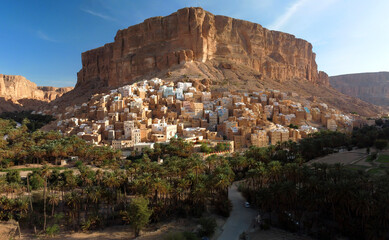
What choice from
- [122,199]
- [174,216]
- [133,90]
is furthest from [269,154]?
[133,90]

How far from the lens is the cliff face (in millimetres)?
74344

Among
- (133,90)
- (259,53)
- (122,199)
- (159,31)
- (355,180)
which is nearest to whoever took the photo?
(355,180)

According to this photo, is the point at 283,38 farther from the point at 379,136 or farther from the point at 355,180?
the point at 355,180

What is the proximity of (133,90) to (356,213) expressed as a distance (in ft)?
151

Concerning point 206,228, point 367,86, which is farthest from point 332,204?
point 367,86

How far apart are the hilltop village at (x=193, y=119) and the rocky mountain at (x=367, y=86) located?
8943 centimetres

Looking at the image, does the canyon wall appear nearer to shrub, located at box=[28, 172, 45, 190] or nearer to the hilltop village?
the hilltop village

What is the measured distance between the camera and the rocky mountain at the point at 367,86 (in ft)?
408

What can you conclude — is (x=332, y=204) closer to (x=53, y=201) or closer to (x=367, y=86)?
(x=53, y=201)

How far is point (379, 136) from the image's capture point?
3188 cm

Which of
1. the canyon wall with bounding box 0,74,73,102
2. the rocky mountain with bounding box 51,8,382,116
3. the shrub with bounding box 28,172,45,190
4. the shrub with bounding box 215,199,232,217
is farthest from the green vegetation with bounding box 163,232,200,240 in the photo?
the canyon wall with bounding box 0,74,73,102

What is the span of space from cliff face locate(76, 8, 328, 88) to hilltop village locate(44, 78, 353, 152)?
2137 cm

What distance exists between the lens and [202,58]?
7231 centimetres

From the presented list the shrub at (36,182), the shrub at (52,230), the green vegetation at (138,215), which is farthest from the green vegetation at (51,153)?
the green vegetation at (138,215)
